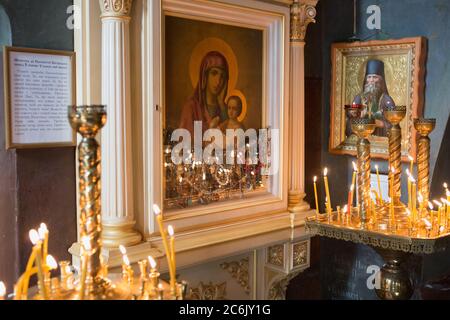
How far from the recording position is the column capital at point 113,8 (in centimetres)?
242

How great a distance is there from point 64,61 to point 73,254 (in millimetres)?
851

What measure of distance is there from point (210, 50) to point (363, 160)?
3.21 feet

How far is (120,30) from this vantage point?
96.1 inches

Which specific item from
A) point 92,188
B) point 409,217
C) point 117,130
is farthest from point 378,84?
point 92,188

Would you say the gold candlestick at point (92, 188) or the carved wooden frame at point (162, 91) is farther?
the carved wooden frame at point (162, 91)

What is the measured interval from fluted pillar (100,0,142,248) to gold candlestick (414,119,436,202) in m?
1.37

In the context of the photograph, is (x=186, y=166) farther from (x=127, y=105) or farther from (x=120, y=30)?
(x=120, y=30)

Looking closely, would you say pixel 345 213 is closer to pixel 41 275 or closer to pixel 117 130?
pixel 117 130

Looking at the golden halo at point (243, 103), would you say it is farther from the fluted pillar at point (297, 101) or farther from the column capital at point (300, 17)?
the column capital at point (300, 17)

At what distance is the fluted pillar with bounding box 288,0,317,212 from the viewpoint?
3.32 m

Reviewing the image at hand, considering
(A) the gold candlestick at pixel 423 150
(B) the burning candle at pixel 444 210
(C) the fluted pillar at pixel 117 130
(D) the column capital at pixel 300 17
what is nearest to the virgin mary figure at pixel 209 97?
(C) the fluted pillar at pixel 117 130

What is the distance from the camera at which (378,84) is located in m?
3.53

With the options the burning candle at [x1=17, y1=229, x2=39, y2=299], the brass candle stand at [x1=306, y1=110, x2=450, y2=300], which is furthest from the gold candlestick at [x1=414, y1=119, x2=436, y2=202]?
the burning candle at [x1=17, y1=229, x2=39, y2=299]

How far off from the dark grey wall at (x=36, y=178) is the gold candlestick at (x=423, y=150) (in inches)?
64.2
